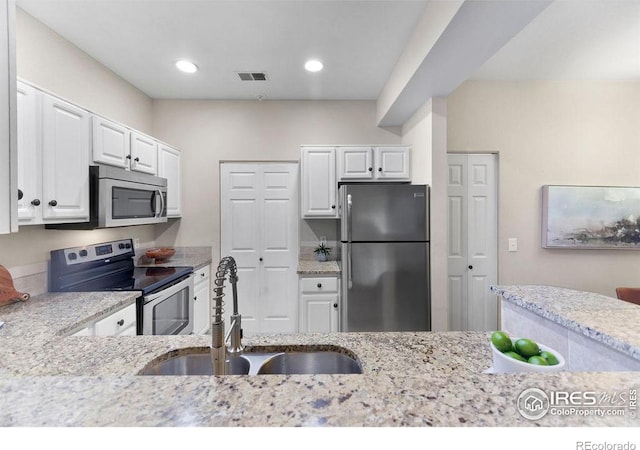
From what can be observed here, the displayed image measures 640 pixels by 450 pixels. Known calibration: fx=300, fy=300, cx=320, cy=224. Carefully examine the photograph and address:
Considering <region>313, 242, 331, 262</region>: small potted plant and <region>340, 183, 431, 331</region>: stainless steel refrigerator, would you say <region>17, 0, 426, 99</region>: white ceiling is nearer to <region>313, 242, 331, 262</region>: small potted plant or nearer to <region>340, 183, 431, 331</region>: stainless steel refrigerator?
<region>340, 183, 431, 331</region>: stainless steel refrigerator

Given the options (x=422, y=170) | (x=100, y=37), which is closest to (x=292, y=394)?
(x=422, y=170)

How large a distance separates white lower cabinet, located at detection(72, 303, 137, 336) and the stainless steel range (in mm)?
84

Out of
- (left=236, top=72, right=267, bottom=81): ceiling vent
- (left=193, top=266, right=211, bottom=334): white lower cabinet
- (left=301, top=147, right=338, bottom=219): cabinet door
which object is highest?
(left=236, top=72, right=267, bottom=81): ceiling vent

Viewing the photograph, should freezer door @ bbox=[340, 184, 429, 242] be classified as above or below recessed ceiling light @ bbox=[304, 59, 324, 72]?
below

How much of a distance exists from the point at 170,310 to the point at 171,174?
1.49 metres

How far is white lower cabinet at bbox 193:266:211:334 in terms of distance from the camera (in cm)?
307

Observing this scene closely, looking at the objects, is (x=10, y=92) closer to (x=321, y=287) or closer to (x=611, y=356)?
(x=611, y=356)

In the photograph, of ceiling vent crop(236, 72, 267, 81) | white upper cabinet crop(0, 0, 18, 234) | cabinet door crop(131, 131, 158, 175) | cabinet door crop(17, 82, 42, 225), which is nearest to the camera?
white upper cabinet crop(0, 0, 18, 234)

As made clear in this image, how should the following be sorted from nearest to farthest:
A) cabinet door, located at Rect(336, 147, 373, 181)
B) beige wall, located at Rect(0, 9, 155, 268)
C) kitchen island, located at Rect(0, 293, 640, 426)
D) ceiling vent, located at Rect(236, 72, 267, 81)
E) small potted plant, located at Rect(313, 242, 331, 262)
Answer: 1. kitchen island, located at Rect(0, 293, 640, 426)
2. beige wall, located at Rect(0, 9, 155, 268)
3. ceiling vent, located at Rect(236, 72, 267, 81)
4. cabinet door, located at Rect(336, 147, 373, 181)
5. small potted plant, located at Rect(313, 242, 331, 262)

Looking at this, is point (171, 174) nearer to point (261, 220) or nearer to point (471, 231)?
point (261, 220)

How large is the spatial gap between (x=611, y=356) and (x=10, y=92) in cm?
193

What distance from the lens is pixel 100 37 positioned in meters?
2.25

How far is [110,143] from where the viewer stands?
227 cm

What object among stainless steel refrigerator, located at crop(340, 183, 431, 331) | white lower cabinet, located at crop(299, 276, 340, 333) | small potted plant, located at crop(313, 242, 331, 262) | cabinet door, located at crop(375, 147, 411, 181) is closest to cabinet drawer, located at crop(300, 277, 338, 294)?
white lower cabinet, located at crop(299, 276, 340, 333)
